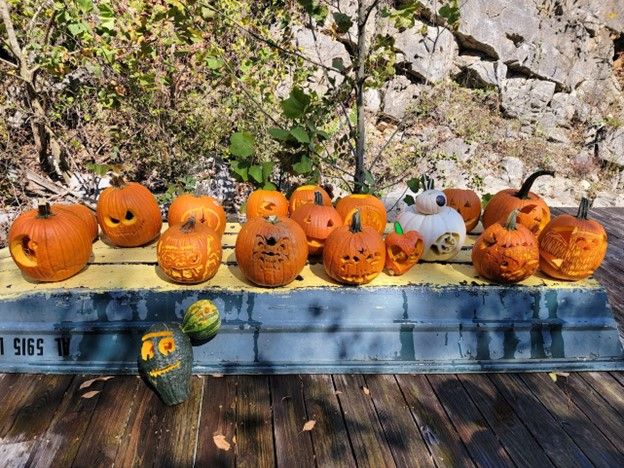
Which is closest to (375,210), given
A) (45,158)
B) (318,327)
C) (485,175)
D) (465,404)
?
(318,327)

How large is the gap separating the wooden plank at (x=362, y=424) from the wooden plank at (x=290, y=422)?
19 cm

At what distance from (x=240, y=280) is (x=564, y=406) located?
1.70 metres

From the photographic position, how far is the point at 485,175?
23.1 feet

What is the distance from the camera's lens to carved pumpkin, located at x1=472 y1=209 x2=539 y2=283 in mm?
2295

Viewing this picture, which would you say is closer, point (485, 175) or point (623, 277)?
point (623, 277)

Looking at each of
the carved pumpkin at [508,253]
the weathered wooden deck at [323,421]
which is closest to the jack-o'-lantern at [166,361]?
the weathered wooden deck at [323,421]

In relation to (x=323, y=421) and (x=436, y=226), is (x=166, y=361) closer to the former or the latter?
(x=323, y=421)

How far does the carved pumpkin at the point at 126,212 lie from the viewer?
8.22 feet

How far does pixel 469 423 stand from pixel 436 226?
996 mm

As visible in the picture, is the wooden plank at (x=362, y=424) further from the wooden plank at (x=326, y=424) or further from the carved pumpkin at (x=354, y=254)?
the carved pumpkin at (x=354, y=254)

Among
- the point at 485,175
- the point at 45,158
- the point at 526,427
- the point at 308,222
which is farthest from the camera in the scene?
the point at 485,175

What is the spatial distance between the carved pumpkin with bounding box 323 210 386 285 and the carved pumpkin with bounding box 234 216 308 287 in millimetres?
151

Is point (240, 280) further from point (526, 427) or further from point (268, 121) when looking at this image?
point (268, 121)

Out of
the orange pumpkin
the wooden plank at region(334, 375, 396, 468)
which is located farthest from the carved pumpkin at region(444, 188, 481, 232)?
the wooden plank at region(334, 375, 396, 468)
